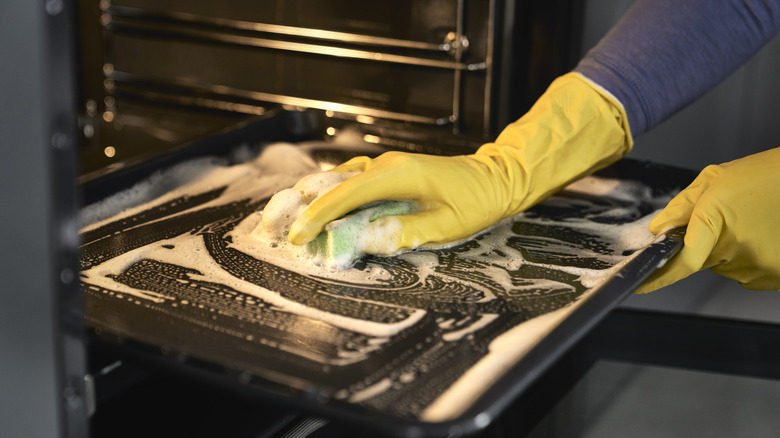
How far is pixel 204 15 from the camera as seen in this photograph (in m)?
2.03

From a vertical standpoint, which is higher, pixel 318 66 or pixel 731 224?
pixel 318 66

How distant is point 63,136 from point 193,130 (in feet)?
4.71

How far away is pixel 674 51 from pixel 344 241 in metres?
0.76

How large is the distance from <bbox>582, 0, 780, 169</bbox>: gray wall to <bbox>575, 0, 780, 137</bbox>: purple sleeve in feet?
0.77

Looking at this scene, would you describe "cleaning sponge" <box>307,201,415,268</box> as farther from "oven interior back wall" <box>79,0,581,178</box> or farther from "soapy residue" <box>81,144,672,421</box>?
"oven interior back wall" <box>79,0,581,178</box>

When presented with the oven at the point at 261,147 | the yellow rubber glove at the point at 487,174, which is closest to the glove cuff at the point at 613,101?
the yellow rubber glove at the point at 487,174

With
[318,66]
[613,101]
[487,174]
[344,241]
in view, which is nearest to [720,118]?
[613,101]

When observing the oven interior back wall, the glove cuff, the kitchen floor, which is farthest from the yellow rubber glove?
the kitchen floor

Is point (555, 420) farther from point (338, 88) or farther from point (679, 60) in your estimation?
point (338, 88)

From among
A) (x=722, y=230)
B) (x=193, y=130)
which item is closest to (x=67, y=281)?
(x=722, y=230)

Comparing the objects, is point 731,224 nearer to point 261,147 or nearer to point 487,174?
point 487,174

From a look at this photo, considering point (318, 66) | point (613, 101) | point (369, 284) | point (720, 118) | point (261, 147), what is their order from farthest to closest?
1. point (318, 66)
2. point (720, 118)
3. point (261, 147)
4. point (613, 101)
5. point (369, 284)

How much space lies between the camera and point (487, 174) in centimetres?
125

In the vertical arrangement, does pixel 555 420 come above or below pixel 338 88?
below
